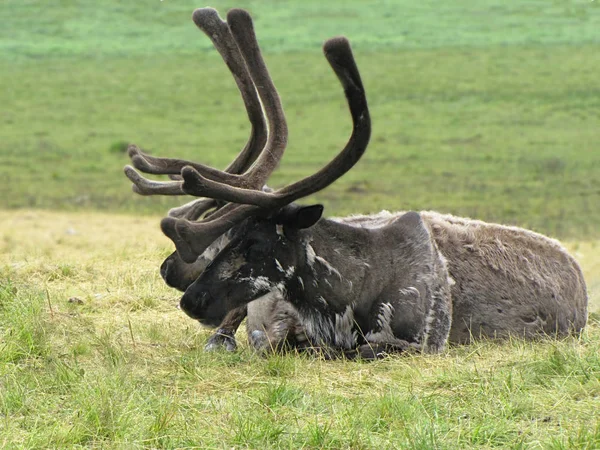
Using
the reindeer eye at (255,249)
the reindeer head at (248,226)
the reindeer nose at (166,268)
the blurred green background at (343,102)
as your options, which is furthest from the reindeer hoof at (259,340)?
the blurred green background at (343,102)

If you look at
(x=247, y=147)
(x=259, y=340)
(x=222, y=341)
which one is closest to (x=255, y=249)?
(x=259, y=340)

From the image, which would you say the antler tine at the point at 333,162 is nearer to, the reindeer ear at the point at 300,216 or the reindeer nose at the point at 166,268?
the reindeer ear at the point at 300,216

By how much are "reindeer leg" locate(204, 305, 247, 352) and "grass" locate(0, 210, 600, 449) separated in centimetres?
13

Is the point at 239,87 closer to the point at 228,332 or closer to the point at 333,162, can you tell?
the point at 333,162

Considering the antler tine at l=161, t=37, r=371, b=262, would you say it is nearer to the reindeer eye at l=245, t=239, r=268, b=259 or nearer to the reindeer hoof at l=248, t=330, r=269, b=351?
the reindeer eye at l=245, t=239, r=268, b=259

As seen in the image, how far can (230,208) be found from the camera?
8008 mm

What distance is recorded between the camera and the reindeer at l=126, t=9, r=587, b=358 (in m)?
7.69

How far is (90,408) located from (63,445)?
1.29 ft

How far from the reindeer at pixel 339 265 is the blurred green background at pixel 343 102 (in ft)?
43.3

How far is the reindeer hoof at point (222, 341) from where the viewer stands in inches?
322

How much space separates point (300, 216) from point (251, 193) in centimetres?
41

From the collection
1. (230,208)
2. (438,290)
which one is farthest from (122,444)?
(438,290)

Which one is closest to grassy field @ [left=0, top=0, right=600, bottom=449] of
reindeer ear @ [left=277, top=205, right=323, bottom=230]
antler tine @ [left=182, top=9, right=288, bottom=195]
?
reindeer ear @ [left=277, top=205, right=323, bottom=230]

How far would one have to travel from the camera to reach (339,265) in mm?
8023
